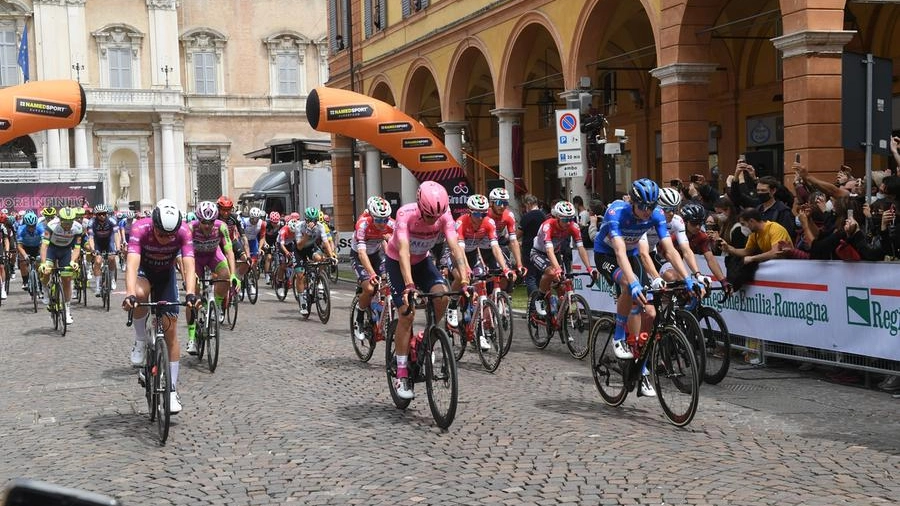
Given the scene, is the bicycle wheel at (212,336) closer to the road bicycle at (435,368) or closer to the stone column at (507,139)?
the road bicycle at (435,368)

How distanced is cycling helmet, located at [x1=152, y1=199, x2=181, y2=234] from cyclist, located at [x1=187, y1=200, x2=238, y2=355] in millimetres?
3305

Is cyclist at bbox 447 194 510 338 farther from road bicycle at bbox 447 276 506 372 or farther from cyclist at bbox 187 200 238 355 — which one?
cyclist at bbox 187 200 238 355

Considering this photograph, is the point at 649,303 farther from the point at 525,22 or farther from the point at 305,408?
the point at 525,22

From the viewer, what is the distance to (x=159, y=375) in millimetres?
7816

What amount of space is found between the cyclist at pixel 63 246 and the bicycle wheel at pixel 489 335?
831cm

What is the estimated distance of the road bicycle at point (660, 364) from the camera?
24.9 feet

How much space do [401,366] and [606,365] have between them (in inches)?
66.4

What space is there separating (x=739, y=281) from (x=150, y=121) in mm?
57321

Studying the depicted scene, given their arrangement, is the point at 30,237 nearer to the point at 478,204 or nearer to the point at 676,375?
the point at 478,204

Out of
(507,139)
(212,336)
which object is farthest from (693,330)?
(507,139)

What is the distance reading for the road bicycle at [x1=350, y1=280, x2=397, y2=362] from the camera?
38.0 ft

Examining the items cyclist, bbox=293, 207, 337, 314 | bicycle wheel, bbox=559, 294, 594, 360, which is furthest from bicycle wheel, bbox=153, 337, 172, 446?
cyclist, bbox=293, 207, 337, 314

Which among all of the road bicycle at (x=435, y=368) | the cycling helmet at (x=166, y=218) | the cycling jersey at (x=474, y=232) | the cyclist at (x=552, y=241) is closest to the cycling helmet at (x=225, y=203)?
the cycling jersey at (x=474, y=232)

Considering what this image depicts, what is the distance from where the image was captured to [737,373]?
10.6 m
